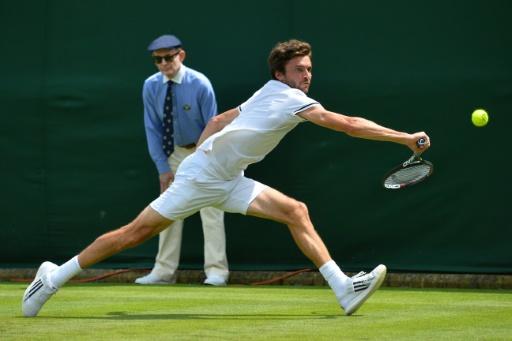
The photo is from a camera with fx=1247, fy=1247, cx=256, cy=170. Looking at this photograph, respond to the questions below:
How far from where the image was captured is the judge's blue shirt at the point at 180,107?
10164 mm

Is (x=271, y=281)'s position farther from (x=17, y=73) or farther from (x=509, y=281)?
(x=17, y=73)

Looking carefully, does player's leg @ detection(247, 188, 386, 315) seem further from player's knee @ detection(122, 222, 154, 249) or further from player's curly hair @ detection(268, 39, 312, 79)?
player's curly hair @ detection(268, 39, 312, 79)

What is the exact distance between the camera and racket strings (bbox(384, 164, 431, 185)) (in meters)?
7.32

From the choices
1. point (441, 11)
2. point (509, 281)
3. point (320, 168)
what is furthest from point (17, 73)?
point (509, 281)

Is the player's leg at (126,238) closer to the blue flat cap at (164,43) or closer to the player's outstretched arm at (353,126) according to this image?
the player's outstretched arm at (353,126)

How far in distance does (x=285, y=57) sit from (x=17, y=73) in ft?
14.0

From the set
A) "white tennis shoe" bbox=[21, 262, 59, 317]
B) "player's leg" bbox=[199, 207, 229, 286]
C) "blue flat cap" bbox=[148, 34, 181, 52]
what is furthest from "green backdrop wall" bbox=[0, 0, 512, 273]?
"white tennis shoe" bbox=[21, 262, 59, 317]

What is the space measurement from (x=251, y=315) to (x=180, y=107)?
10.9ft

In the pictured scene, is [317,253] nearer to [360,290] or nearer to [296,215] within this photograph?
[296,215]

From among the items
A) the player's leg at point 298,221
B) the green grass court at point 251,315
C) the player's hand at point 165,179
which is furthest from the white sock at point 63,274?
the player's hand at point 165,179

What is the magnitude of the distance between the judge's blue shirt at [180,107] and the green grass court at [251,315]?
126 cm

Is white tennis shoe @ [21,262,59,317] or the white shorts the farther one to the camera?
the white shorts

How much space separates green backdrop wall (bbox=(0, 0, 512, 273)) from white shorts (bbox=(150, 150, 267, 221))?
117 inches

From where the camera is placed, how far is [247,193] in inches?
296
